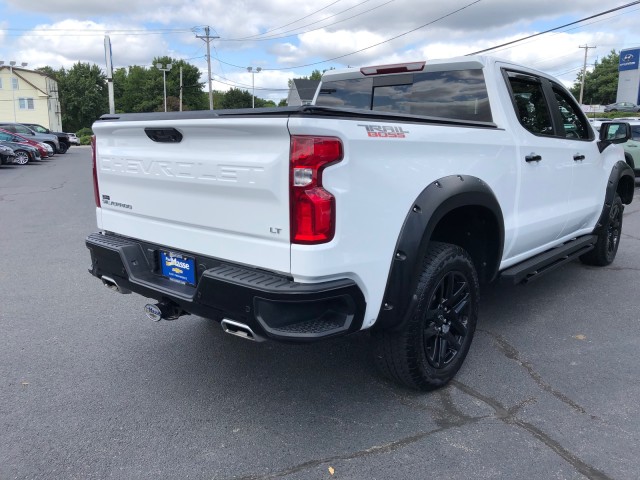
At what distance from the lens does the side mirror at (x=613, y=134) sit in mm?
5305

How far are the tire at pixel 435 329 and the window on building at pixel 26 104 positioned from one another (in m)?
81.5

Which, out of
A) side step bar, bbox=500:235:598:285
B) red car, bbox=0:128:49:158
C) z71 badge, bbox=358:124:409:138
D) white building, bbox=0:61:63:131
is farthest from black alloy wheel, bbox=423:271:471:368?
white building, bbox=0:61:63:131

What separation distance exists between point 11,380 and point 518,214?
3667 millimetres

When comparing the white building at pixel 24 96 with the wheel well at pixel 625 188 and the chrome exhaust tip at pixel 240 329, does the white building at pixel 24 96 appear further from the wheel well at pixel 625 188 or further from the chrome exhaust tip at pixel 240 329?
the chrome exhaust tip at pixel 240 329

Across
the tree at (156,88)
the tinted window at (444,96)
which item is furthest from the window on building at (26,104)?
the tinted window at (444,96)

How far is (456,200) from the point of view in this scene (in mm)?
3191

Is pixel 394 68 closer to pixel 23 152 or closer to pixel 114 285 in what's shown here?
pixel 114 285

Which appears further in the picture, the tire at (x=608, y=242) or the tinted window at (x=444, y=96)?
→ the tire at (x=608, y=242)

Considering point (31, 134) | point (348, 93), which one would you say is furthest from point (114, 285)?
point (31, 134)

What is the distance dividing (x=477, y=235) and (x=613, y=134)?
8.72 ft

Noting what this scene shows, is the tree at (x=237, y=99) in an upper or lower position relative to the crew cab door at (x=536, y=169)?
upper

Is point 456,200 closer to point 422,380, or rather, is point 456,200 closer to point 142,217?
point 422,380

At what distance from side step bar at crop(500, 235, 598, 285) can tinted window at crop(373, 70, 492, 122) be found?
1136mm

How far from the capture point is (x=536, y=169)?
4102 mm
